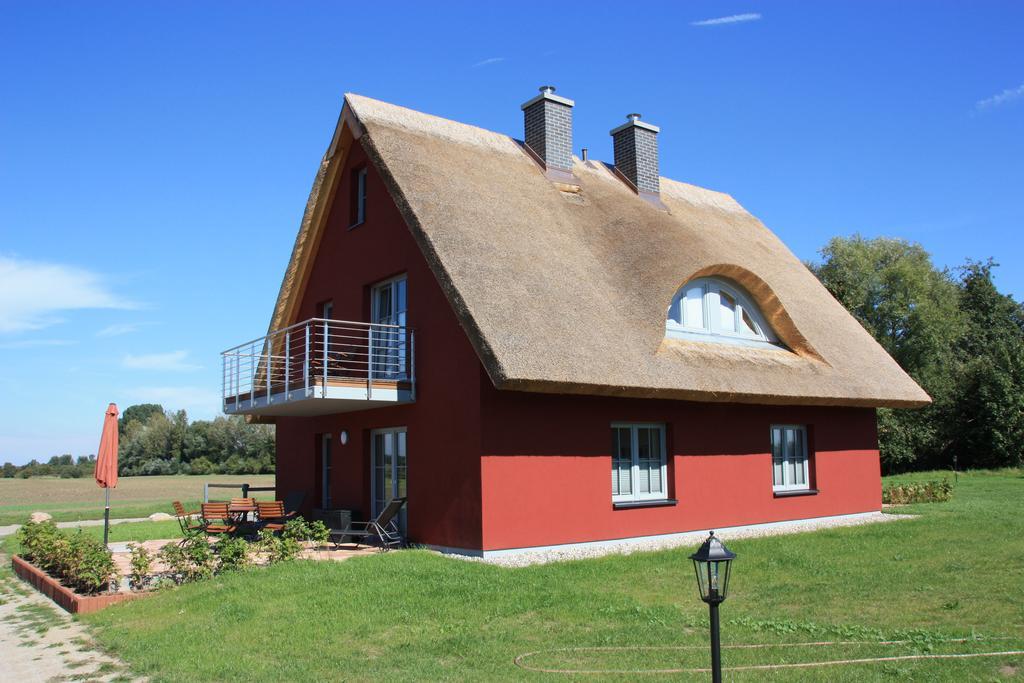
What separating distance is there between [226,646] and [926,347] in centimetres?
4204

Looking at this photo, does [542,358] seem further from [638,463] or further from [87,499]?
[87,499]

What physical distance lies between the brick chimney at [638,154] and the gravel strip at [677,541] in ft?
26.2

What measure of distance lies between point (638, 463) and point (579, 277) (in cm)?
325

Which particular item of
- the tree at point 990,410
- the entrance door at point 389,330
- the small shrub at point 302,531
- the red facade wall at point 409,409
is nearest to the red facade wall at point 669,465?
the red facade wall at point 409,409

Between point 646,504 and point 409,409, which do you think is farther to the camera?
point 646,504

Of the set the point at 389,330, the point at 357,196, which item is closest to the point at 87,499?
the point at 357,196

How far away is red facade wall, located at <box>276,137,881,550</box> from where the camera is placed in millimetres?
11938

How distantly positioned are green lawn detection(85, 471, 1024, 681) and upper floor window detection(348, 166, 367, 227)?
7.31 metres

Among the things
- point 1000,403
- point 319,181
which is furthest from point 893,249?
point 319,181

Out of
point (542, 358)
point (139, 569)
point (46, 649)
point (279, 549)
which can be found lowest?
point (46, 649)

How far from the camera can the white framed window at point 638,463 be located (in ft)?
44.3

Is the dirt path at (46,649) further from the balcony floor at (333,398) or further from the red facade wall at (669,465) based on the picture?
the red facade wall at (669,465)

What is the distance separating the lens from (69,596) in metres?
9.73

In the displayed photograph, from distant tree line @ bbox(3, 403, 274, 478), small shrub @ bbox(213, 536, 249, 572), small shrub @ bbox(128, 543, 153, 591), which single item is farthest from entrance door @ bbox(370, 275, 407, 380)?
distant tree line @ bbox(3, 403, 274, 478)
